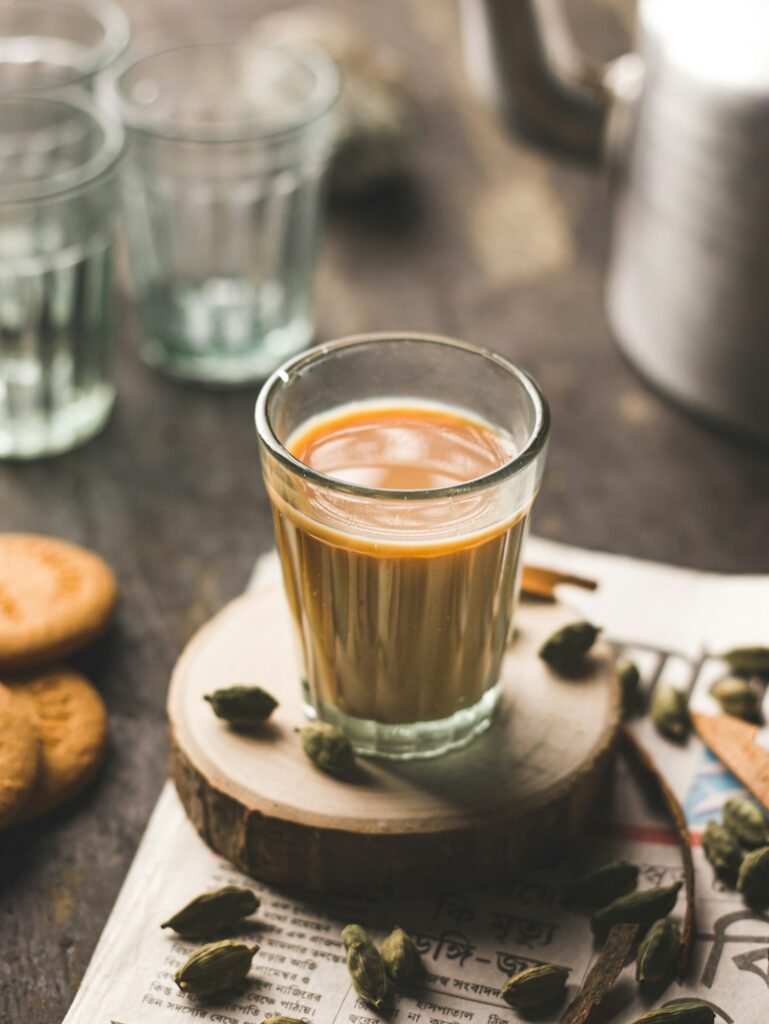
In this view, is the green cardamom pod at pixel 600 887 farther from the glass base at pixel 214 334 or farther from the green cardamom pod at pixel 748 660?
the glass base at pixel 214 334

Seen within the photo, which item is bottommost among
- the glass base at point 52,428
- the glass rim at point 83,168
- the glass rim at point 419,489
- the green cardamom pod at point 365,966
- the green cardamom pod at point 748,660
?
the glass base at point 52,428

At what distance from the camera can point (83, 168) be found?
101 cm

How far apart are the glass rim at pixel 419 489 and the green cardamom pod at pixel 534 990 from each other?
0.25 metres

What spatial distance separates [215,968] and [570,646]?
28cm

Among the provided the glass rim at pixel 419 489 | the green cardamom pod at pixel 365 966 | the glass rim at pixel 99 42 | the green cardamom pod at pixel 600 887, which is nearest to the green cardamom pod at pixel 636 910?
the green cardamom pod at pixel 600 887

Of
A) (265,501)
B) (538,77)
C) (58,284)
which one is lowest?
(265,501)

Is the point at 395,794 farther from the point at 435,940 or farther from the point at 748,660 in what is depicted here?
the point at 748,660

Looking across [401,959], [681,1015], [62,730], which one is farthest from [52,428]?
[681,1015]

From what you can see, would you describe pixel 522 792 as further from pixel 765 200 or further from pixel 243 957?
pixel 765 200

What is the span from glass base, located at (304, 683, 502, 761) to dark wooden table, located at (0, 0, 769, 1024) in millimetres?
132

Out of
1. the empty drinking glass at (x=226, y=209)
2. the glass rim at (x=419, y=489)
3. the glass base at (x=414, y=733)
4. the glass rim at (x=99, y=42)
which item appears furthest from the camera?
the glass rim at (x=99, y=42)

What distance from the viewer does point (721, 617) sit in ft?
2.99

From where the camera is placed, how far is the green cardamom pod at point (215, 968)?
673 mm

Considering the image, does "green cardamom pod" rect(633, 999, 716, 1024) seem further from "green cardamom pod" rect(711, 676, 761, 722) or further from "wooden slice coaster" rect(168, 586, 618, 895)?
"green cardamom pod" rect(711, 676, 761, 722)
